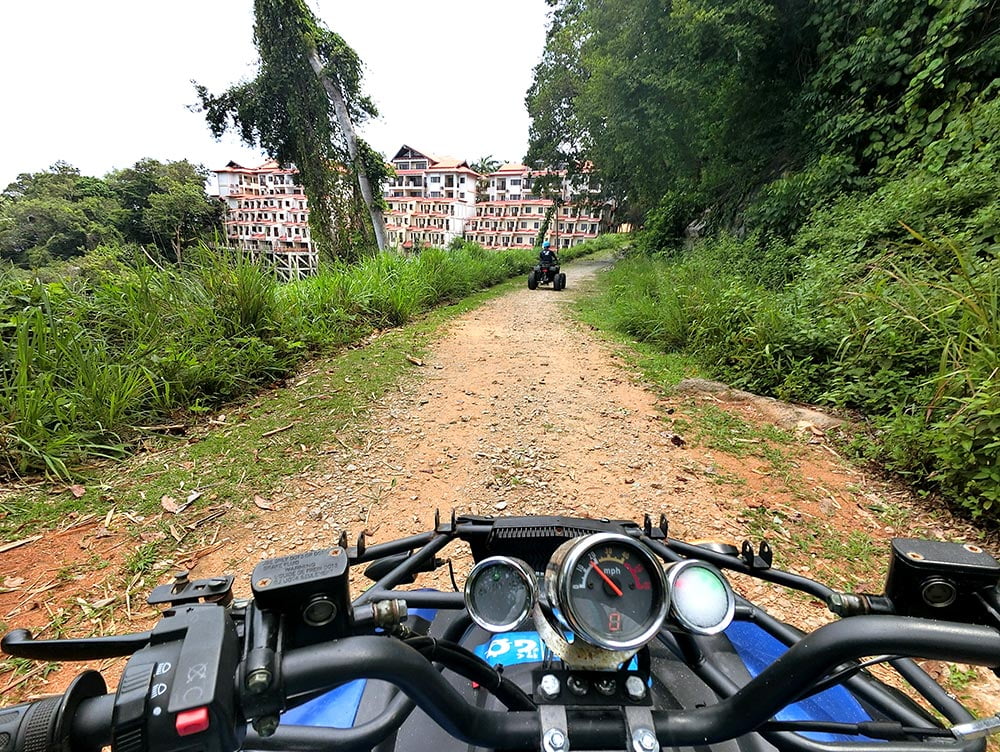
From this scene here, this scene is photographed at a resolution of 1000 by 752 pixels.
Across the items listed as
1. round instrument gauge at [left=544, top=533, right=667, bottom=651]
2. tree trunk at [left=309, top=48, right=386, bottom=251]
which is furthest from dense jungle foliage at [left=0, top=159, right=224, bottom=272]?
round instrument gauge at [left=544, top=533, right=667, bottom=651]

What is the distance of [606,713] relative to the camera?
64 cm

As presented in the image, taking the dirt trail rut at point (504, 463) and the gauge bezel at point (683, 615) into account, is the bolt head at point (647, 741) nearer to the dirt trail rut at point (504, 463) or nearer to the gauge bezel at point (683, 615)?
the gauge bezel at point (683, 615)

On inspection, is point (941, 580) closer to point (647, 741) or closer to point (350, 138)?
point (647, 741)

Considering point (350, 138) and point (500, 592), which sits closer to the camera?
point (500, 592)

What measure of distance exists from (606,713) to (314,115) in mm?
14967

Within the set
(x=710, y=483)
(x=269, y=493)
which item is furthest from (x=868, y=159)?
(x=269, y=493)

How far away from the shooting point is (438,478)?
114 inches

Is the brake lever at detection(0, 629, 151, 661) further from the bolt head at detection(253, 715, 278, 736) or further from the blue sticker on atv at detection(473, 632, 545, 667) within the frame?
the blue sticker on atv at detection(473, 632, 545, 667)

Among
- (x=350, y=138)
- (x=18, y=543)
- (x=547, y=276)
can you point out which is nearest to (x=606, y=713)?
(x=18, y=543)

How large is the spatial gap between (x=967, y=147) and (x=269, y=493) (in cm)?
697

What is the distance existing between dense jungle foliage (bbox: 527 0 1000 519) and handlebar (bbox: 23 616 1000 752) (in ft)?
8.12

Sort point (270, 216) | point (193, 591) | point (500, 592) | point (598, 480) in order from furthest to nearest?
point (270, 216) → point (598, 480) → point (500, 592) → point (193, 591)

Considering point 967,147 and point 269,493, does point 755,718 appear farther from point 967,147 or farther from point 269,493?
point 967,147

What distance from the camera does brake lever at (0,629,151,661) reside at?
0.54 meters
